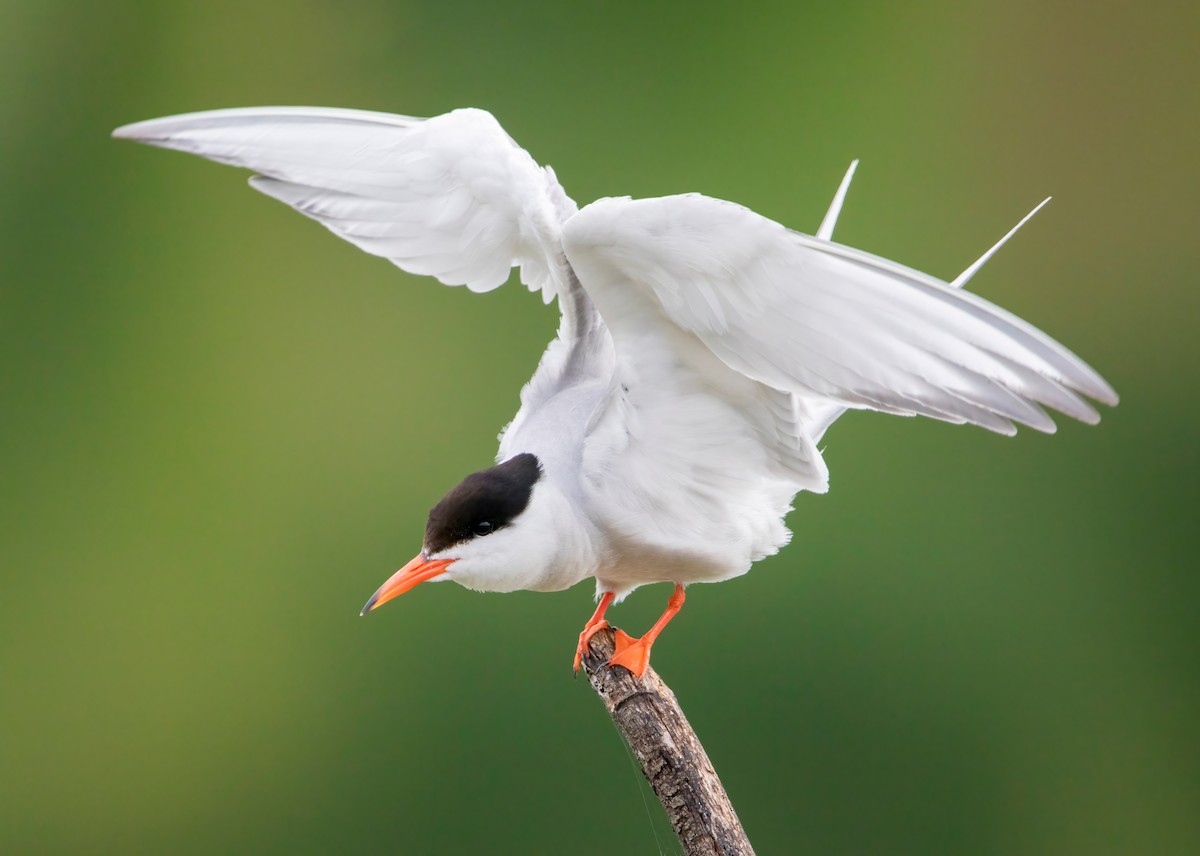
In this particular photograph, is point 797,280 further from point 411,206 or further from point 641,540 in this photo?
point 411,206

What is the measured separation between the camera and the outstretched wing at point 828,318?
4.29 feet

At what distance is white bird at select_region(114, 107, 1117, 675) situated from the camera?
137 centimetres

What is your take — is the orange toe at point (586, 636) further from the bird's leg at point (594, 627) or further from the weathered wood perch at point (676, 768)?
the weathered wood perch at point (676, 768)

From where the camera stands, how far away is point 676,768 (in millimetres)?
1746

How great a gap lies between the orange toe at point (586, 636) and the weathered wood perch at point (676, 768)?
11cm

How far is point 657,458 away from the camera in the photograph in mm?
1791

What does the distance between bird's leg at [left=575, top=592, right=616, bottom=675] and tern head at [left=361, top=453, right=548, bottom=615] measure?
345 mm

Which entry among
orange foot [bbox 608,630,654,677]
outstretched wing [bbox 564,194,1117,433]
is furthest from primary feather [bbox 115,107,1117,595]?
orange foot [bbox 608,630,654,677]

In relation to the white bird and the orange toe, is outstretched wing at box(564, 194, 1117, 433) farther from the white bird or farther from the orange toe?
the orange toe

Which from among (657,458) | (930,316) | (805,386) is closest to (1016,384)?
(930,316)

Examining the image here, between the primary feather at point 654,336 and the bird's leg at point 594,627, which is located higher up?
the primary feather at point 654,336

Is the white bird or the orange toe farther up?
the white bird

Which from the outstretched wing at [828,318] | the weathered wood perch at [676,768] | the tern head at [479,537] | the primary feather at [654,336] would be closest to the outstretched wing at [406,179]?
the primary feather at [654,336]

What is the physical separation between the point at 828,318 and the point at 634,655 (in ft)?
2.33
